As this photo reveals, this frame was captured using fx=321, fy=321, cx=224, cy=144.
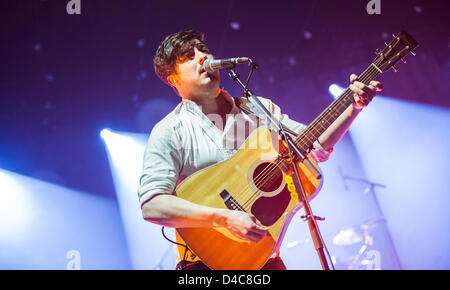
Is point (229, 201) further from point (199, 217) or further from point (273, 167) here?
point (273, 167)

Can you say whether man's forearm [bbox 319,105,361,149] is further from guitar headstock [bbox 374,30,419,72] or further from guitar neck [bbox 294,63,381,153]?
guitar headstock [bbox 374,30,419,72]

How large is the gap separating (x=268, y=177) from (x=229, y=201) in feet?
0.96

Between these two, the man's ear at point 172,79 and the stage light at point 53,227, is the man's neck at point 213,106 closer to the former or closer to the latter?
the man's ear at point 172,79

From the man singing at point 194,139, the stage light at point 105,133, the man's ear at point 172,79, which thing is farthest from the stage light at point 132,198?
the man singing at point 194,139

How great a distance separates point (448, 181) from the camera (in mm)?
6660

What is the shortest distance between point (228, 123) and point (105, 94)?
5.24 meters

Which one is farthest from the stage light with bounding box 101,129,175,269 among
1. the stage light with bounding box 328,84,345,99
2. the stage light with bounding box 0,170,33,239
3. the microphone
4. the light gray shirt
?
the microphone

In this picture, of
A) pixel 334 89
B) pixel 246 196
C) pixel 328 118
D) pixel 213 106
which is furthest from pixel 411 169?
pixel 246 196

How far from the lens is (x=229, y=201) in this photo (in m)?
1.94

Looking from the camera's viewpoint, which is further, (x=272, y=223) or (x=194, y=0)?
(x=194, y=0)

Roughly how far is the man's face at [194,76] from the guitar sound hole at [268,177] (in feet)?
2.47

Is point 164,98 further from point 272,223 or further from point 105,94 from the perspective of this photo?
point 272,223
